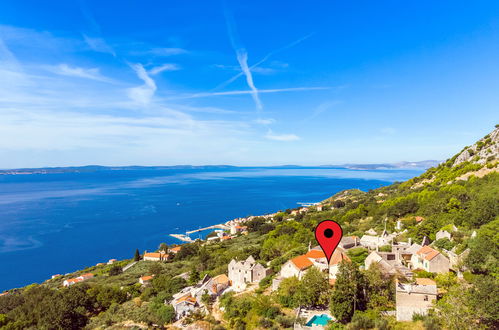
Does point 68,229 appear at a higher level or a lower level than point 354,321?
lower

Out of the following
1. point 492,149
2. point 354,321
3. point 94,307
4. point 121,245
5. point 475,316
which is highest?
point 492,149

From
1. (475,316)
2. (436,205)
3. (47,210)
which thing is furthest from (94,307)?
(47,210)

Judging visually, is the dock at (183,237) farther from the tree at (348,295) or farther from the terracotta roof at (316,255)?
the tree at (348,295)

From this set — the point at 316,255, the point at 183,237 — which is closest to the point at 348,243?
the point at 316,255

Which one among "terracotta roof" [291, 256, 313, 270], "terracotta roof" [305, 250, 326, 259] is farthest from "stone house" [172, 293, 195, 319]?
"terracotta roof" [305, 250, 326, 259]

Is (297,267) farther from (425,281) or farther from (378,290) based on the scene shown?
(425,281)

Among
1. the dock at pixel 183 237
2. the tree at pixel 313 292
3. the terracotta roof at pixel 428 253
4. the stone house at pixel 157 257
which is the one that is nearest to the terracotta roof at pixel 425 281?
the terracotta roof at pixel 428 253

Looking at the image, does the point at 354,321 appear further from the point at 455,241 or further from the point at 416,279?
the point at 455,241

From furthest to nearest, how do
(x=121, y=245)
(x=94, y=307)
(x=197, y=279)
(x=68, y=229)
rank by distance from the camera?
(x=68, y=229) < (x=121, y=245) < (x=197, y=279) < (x=94, y=307)
